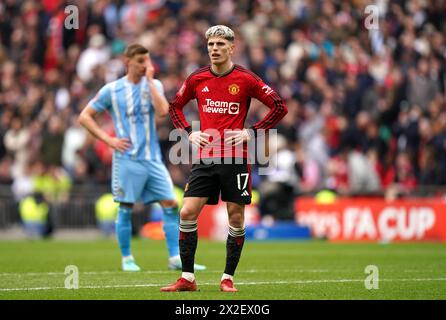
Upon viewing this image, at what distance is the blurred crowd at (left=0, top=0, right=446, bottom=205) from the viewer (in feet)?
79.9

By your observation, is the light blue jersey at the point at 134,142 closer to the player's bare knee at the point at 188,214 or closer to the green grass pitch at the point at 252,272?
the green grass pitch at the point at 252,272

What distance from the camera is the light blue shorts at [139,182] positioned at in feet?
45.7

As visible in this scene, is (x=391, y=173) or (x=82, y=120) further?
(x=391, y=173)

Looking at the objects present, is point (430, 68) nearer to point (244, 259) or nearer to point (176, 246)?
point (244, 259)

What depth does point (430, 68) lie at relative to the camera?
2484cm

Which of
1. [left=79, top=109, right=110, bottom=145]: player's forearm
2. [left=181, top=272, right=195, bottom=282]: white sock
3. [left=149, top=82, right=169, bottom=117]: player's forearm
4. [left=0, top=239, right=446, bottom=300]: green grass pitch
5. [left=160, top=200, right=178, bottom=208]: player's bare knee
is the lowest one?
[left=0, top=239, right=446, bottom=300]: green grass pitch

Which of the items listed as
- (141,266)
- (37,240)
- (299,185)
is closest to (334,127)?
(299,185)

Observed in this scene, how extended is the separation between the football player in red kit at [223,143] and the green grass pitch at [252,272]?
0.50m

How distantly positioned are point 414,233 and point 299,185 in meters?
3.90

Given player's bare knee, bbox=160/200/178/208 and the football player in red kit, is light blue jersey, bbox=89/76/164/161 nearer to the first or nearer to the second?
player's bare knee, bbox=160/200/178/208

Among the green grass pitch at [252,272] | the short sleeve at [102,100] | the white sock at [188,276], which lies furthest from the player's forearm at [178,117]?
the short sleeve at [102,100]

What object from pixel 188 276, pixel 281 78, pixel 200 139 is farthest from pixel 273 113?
pixel 281 78

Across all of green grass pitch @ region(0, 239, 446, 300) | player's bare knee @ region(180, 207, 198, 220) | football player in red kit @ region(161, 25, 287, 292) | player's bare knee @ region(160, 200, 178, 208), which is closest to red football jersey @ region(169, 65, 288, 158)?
football player in red kit @ region(161, 25, 287, 292)

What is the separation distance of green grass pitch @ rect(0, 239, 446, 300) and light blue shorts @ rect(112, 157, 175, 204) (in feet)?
2.94
